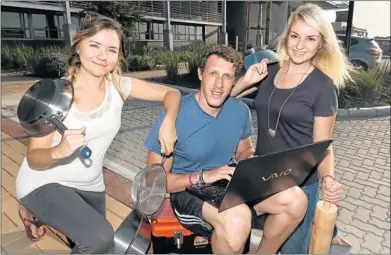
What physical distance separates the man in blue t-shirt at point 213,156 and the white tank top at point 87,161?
0.81 feet

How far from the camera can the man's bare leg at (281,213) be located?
1769 millimetres

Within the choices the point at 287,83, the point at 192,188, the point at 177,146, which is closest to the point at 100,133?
the point at 177,146

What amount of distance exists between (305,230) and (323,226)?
0.27 meters

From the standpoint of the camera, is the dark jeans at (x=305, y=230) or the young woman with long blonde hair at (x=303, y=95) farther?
the dark jeans at (x=305, y=230)

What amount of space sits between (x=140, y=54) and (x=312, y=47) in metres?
10.9

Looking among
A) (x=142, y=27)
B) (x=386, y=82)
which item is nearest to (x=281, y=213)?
(x=386, y=82)

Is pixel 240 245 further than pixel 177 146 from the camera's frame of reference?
No

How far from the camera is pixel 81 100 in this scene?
5.09 feet

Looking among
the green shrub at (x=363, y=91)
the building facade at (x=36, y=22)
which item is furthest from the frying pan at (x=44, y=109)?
the building facade at (x=36, y=22)

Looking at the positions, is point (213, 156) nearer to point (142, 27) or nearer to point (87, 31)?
point (87, 31)

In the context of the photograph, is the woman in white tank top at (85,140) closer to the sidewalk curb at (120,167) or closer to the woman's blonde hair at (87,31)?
the woman's blonde hair at (87,31)

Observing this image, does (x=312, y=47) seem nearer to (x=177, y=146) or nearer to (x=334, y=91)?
(x=334, y=91)

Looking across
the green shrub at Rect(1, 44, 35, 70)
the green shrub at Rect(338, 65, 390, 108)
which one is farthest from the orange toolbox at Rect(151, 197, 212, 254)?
the green shrub at Rect(1, 44, 35, 70)

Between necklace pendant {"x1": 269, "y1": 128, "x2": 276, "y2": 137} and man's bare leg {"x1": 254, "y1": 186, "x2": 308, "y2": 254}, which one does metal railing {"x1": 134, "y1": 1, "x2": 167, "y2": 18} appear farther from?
man's bare leg {"x1": 254, "y1": 186, "x2": 308, "y2": 254}
